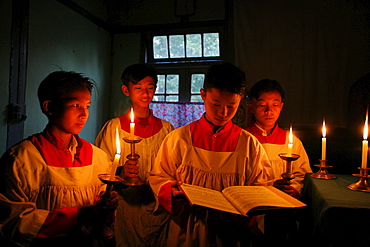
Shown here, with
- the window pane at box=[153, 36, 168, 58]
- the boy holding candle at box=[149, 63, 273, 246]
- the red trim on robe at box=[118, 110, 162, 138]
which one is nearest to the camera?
the boy holding candle at box=[149, 63, 273, 246]

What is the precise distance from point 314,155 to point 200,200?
2.77m

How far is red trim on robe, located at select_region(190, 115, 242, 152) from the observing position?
1949 millimetres

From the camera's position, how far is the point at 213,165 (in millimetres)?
1896

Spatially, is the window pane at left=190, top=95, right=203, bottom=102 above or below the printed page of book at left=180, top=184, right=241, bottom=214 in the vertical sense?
above

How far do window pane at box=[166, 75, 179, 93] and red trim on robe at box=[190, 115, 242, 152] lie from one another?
386 cm

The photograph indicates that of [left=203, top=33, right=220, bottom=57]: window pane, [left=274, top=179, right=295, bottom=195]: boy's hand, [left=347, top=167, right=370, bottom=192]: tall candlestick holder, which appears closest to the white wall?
[left=203, top=33, right=220, bottom=57]: window pane

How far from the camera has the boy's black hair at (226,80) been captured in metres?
1.84

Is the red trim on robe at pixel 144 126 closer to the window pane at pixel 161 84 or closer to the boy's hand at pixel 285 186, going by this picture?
the boy's hand at pixel 285 186

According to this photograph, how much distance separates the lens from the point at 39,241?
143 centimetres

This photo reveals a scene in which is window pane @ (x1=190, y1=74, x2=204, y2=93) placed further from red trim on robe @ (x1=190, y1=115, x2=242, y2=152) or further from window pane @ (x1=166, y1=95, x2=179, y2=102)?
red trim on robe @ (x1=190, y1=115, x2=242, y2=152)

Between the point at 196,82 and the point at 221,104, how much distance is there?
388cm

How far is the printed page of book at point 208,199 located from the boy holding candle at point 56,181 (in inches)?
15.5

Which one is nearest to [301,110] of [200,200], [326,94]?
[326,94]

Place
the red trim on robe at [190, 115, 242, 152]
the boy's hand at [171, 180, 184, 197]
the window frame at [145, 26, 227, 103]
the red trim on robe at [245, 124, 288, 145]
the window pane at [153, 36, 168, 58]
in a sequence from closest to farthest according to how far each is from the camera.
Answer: the boy's hand at [171, 180, 184, 197], the red trim on robe at [190, 115, 242, 152], the red trim on robe at [245, 124, 288, 145], the window frame at [145, 26, 227, 103], the window pane at [153, 36, 168, 58]
